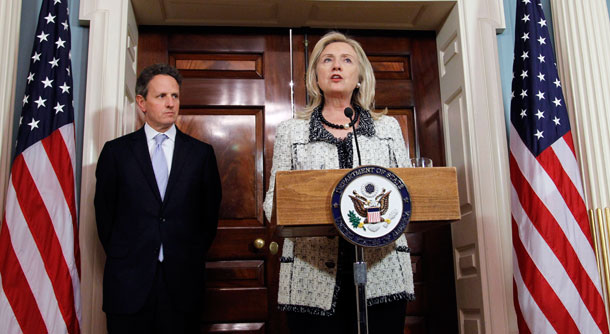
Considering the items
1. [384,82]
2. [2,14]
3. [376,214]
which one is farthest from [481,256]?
[2,14]

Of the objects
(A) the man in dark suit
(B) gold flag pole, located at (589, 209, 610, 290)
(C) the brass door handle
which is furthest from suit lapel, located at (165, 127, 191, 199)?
(B) gold flag pole, located at (589, 209, 610, 290)

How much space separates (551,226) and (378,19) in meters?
1.59

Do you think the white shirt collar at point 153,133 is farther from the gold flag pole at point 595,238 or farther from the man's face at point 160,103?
the gold flag pole at point 595,238

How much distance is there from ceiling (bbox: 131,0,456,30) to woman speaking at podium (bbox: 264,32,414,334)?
41.7 inches

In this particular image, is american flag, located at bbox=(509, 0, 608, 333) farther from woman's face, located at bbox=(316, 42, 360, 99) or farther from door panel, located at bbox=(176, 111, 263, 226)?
door panel, located at bbox=(176, 111, 263, 226)

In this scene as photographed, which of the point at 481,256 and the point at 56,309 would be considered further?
the point at 481,256

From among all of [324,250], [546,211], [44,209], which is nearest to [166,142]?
[44,209]

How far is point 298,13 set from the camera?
11.0 ft

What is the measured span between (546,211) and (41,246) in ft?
6.84

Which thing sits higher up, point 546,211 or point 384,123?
point 384,123

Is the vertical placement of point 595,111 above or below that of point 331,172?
above

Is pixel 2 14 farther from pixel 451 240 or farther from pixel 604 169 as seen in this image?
pixel 604 169

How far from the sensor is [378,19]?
345cm

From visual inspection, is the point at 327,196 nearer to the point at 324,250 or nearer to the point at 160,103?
the point at 324,250
